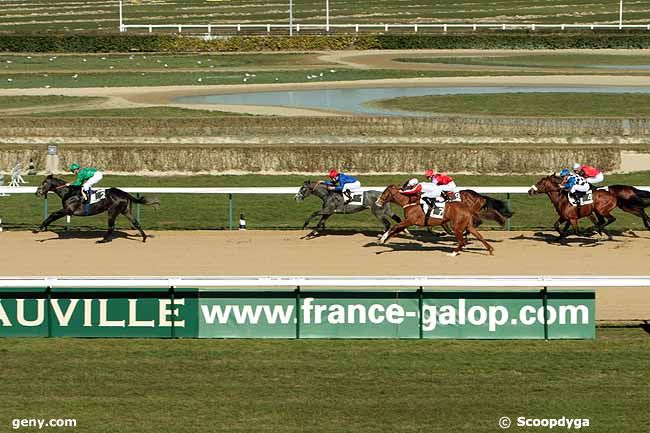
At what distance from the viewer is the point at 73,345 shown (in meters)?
16.4

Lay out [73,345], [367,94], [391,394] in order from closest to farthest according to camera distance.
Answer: [391,394], [73,345], [367,94]

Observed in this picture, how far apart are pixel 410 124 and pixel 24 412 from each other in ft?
89.7

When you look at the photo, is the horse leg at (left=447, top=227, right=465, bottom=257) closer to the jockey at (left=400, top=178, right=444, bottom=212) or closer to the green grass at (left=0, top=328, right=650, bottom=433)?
the jockey at (left=400, top=178, right=444, bottom=212)

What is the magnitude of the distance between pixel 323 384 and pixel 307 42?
2444 inches

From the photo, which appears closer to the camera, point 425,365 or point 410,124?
point 425,365

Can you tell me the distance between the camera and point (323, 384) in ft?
47.7

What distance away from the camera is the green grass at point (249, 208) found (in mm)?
27062

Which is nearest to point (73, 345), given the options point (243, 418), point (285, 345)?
point (285, 345)

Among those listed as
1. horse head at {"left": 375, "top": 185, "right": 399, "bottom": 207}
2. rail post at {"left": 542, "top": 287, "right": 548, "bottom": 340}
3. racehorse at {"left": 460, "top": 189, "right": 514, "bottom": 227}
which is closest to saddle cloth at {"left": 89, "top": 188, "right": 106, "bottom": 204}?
horse head at {"left": 375, "top": 185, "right": 399, "bottom": 207}

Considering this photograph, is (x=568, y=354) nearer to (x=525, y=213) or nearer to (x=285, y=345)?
(x=285, y=345)

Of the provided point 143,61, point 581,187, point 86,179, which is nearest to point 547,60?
point 143,61

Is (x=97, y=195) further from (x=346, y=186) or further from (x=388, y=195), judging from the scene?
(x=388, y=195)

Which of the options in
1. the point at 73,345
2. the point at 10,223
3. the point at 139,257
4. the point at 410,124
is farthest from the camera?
the point at 410,124

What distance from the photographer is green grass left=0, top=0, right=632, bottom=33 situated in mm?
99188
